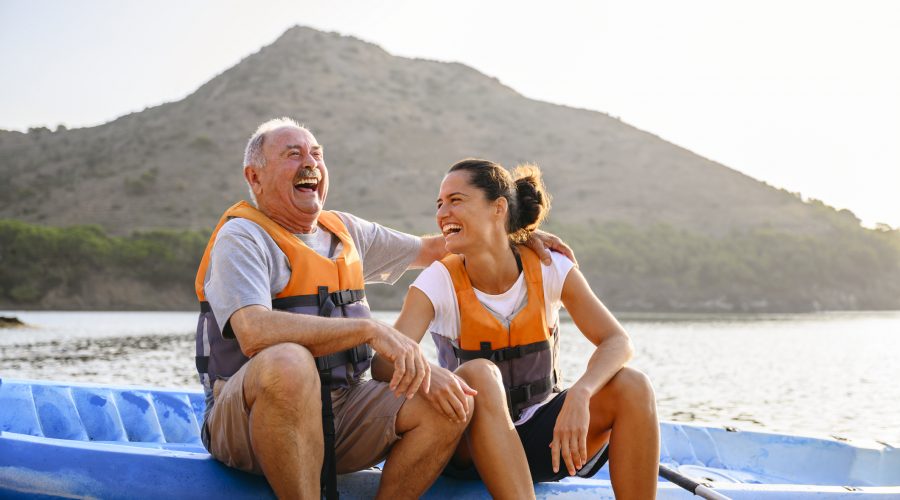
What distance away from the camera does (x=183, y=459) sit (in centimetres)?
309

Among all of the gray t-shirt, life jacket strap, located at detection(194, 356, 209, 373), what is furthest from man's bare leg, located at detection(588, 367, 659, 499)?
life jacket strap, located at detection(194, 356, 209, 373)

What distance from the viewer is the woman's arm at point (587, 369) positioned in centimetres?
295

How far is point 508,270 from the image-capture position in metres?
3.49

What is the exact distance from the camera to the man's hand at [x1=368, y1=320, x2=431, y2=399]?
2.79 meters

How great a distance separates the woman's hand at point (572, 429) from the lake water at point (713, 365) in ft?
10.2

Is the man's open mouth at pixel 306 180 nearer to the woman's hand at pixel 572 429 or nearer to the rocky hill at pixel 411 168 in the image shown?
the woman's hand at pixel 572 429

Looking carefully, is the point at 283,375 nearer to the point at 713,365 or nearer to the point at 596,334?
the point at 596,334

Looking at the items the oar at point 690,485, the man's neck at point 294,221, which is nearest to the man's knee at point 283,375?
the man's neck at point 294,221

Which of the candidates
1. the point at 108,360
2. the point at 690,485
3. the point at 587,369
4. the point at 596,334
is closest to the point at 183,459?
the point at 587,369

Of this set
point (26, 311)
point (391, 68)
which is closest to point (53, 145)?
point (26, 311)

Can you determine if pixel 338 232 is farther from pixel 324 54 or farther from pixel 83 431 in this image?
pixel 324 54

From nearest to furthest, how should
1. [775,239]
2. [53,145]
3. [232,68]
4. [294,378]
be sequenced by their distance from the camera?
[294,378], [775,239], [53,145], [232,68]

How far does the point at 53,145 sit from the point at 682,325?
52.4 meters

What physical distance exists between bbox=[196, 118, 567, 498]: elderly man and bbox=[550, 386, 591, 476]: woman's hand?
1.08 feet
